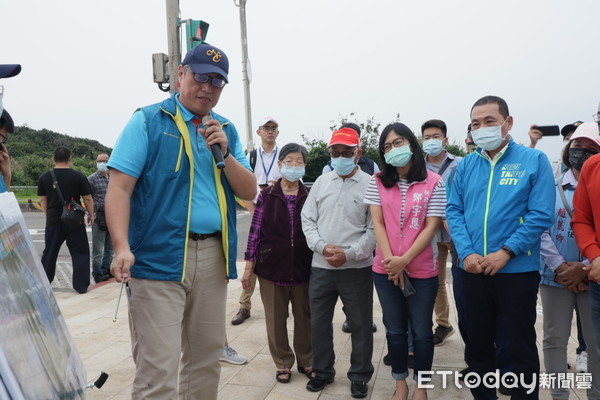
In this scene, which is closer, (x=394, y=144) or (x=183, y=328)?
(x=183, y=328)

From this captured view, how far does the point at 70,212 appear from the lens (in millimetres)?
6418

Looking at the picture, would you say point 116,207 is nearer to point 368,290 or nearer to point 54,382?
point 54,382

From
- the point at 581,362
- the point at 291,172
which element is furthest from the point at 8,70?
the point at 581,362

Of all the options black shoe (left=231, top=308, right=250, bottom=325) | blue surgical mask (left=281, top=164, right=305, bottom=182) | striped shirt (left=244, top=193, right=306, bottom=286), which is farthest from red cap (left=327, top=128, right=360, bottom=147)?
black shoe (left=231, top=308, right=250, bottom=325)

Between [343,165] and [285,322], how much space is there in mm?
1380

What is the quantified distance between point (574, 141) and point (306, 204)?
1.94 m

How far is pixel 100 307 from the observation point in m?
5.91

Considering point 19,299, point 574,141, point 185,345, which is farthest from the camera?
point 574,141

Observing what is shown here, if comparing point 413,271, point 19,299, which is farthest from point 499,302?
point 19,299

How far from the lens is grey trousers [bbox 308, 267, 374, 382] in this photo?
11.3 ft

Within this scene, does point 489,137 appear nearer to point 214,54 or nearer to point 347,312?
point 347,312

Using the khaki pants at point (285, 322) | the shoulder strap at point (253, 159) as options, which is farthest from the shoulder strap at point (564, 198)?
the shoulder strap at point (253, 159)

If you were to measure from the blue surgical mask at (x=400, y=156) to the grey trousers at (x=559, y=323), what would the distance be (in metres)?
1.31

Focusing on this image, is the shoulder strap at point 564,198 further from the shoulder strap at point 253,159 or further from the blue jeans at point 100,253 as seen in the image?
the blue jeans at point 100,253
